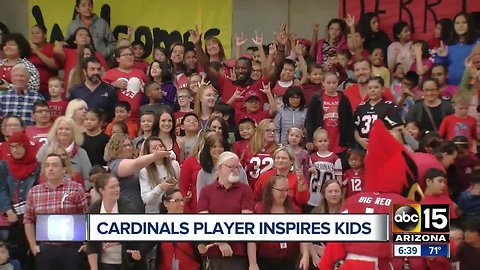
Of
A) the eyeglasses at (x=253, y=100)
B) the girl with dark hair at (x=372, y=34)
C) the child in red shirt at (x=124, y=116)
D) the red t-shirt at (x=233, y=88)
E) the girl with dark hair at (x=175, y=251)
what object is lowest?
the girl with dark hair at (x=175, y=251)

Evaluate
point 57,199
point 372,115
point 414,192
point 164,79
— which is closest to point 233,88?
point 164,79

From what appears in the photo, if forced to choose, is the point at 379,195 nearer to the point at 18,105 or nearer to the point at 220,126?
the point at 220,126

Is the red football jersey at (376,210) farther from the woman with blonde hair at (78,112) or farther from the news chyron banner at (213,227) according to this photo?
the woman with blonde hair at (78,112)

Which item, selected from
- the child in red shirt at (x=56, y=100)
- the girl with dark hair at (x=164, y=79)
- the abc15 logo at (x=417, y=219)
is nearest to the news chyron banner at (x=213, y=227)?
the abc15 logo at (x=417, y=219)

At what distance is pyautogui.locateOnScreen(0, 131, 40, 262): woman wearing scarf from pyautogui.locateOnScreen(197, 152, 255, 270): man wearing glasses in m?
1.81

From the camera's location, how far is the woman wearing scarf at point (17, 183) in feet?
34.7

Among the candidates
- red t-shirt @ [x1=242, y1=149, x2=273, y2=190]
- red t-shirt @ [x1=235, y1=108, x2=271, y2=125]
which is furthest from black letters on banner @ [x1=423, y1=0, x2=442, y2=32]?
red t-shirt @ [x1=242, y1=149, x2=273, y2=190]

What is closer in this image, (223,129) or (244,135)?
(223,129)

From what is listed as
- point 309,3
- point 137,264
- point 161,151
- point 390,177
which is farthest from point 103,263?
point 309,3

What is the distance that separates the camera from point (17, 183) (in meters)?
10.7

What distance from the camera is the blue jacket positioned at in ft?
34.7

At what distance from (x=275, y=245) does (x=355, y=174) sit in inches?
67.0

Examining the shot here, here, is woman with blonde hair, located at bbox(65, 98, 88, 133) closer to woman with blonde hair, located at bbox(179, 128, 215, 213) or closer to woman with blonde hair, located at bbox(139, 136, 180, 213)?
woman with blonde hair, located at bbox(139, 136, 180, 213)

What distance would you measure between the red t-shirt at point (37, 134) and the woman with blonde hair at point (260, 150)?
2.05 metres
